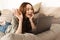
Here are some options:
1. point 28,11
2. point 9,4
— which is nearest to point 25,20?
point 28,11

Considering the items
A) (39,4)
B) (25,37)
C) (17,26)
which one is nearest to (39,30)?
(17,26)

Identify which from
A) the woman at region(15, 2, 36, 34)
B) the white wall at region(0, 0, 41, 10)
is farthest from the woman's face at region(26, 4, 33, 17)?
the white wall at region(0, 0, 41, 10)

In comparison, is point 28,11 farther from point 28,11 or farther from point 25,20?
point 25,20

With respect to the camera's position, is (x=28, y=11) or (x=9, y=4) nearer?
(x=28, y=11)

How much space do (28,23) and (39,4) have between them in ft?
2.78

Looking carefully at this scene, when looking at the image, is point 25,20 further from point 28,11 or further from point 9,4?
point 9,4

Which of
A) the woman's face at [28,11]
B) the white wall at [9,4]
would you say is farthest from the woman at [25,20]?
the white wall at [9,4]

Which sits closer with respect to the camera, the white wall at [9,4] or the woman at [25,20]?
the woman at [25,20]

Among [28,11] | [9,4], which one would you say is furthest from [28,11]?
[9,4]

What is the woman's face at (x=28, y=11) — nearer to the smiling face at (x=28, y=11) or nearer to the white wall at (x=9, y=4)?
the smiling face at (x=28, y=11)

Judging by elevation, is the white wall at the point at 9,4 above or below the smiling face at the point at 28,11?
below

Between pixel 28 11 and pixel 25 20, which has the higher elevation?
pixel 28 11

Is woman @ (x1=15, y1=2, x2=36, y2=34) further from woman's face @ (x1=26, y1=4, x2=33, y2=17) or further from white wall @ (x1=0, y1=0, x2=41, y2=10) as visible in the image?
white wall @ (x1=0, y1=0, x2=41, y2=10)

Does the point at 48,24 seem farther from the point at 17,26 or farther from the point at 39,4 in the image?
the point at 39,4
